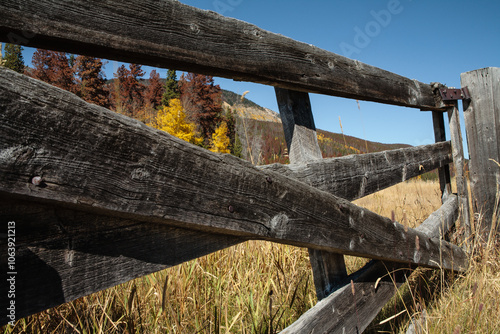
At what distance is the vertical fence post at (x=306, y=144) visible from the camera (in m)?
1.58

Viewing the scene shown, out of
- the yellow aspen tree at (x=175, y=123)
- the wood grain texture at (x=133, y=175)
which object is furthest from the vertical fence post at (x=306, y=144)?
the yellow aspen tree at (x=175, y=123)

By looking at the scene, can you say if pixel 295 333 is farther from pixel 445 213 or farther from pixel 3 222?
pixel 445 213

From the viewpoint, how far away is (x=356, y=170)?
167 cm

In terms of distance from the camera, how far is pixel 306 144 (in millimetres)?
1594

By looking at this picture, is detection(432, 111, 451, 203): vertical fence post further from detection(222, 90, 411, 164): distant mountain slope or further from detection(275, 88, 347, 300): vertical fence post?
detection(275, 88, 347, 300): vertical fence post

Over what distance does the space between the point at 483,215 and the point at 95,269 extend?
3426 mm

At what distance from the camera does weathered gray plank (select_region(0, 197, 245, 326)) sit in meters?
0.73

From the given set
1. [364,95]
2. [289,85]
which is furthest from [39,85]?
[364,95]

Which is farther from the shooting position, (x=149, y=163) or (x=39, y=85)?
(x=149, y=163)

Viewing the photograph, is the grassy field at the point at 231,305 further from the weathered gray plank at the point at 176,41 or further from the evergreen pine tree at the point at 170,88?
the evergreen pine tree at the point at 170,88

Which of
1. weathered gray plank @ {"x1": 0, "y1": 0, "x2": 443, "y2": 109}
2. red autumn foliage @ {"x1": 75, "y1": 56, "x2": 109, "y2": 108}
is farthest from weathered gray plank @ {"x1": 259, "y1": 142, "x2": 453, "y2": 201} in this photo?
red autumn foliage @ {"x1": 75, "y1": 56, "x2": 109, "y2": 108}

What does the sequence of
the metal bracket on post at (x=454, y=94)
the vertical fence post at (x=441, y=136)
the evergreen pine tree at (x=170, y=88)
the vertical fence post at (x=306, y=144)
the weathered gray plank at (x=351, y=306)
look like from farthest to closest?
the evergreen pine tree at (x=170, y=88), the vertical fence post at (x=441, y=136), the metal bracket on post at (x=454, y=94), the vertical fence post at (x=306, y=144), the weathered gray plank at (x=351, y=306)

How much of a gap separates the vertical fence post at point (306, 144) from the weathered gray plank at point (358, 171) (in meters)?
0.11

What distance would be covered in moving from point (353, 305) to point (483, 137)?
8.23ft
